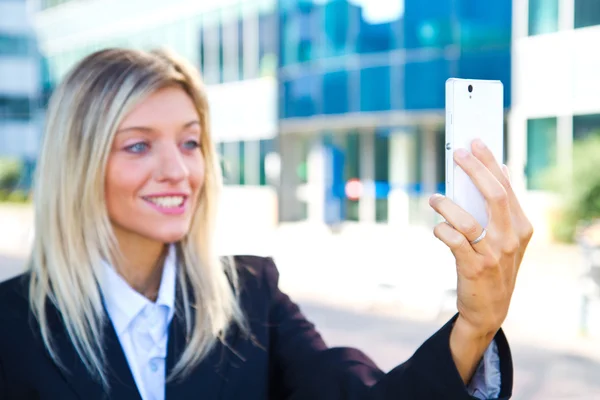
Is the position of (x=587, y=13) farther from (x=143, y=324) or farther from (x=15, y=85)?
(x=15, y=85)

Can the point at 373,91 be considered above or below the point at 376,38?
below

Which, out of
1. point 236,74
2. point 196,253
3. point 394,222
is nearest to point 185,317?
point 196,253

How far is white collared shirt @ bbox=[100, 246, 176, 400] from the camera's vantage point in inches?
80.4

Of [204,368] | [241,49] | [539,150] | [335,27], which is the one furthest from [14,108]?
[204,368]

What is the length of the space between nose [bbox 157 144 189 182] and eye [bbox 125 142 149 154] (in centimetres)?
4

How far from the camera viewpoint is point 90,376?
75.8 inches

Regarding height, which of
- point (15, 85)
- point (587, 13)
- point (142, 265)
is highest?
point (15, 85)

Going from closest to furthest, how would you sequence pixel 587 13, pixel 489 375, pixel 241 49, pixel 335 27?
1. pixel 489 375
2. pixel 587 13
3. pixel 335 27
4. pixel 241 49

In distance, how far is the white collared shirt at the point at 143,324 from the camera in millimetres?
2041

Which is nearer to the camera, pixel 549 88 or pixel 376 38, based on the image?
pixel 549 88

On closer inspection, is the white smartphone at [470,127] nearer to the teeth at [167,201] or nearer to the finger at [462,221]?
the finger at [462,221]

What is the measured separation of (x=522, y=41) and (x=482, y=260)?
15096mm

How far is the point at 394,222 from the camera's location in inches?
720

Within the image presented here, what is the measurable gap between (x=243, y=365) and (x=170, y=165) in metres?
0.55
